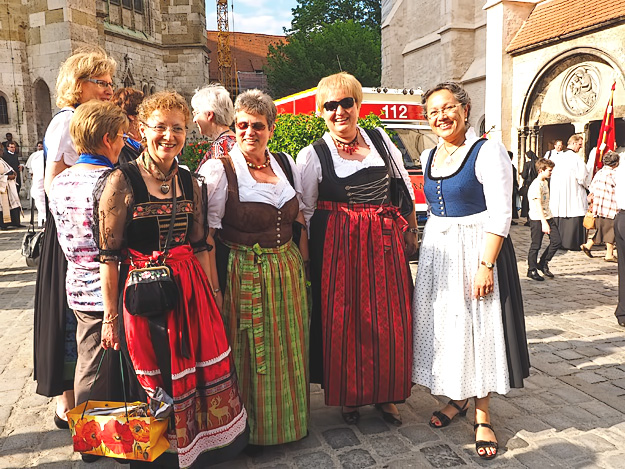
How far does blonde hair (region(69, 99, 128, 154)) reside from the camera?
2.65 metres

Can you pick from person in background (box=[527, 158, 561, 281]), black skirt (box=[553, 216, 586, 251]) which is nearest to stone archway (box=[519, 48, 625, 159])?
black skirt (box=[553, 216, 586, 251])

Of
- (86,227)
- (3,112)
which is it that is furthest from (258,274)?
(3,112)

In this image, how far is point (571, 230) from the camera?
8.81m

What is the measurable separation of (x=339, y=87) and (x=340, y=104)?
0.34 ft

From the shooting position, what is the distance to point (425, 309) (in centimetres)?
319

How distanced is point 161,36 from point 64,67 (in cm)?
2377

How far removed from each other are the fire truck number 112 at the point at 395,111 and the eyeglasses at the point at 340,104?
6.76 m

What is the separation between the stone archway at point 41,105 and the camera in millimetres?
18094

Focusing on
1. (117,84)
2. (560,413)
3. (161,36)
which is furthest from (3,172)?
(161,36)

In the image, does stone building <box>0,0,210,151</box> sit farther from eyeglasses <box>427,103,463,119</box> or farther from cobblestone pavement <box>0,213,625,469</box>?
eyeglasses <box>427,103,463,119</box>

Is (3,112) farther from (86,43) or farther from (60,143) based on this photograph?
(60,143)

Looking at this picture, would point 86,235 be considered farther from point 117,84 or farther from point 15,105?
point 117,84

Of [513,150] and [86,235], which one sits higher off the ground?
[513,150]

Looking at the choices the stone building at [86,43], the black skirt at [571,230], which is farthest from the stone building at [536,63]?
the stone building at [86,43]
